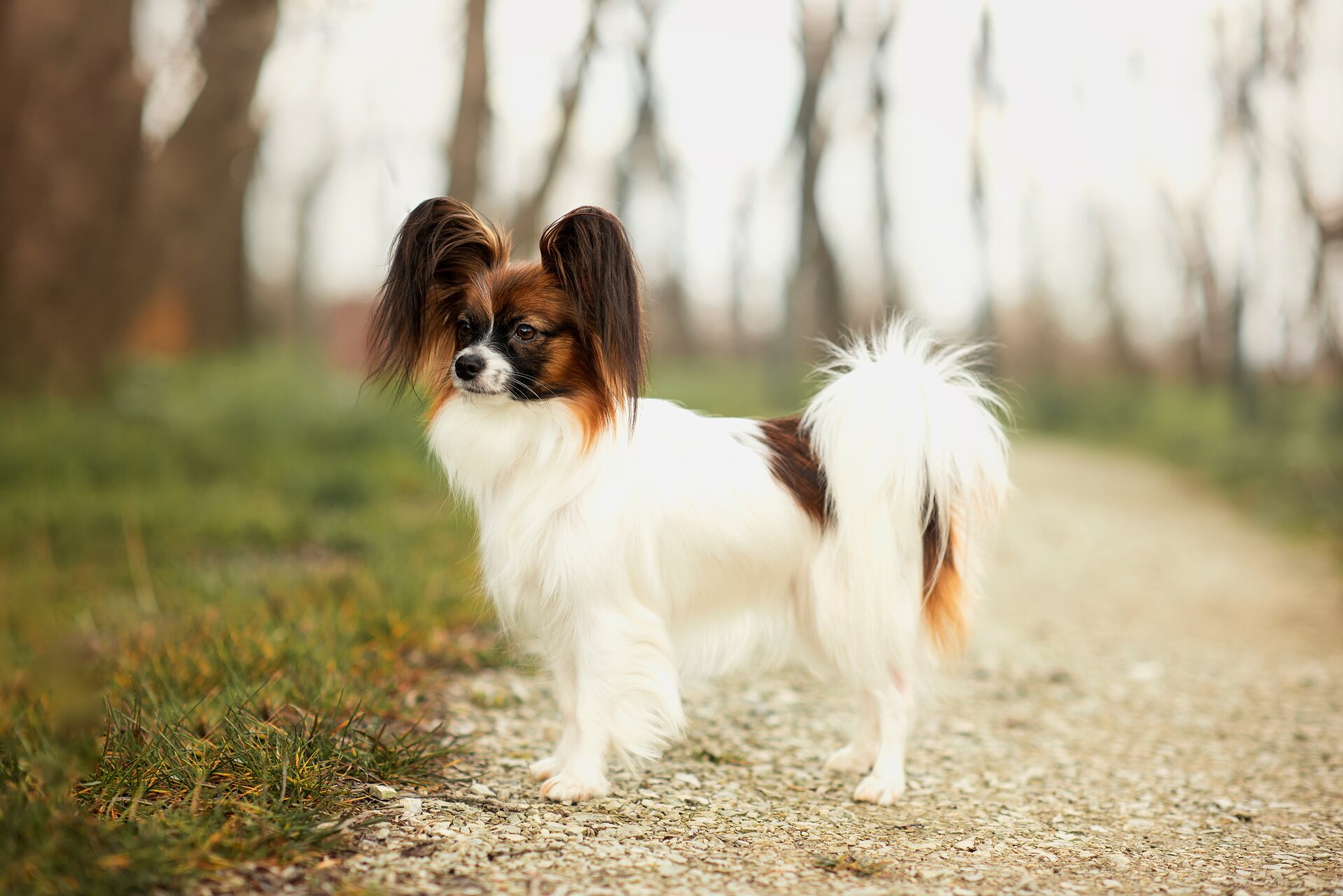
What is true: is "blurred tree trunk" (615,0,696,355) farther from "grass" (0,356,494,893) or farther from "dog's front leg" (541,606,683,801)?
"dog's front leg" (541,606,683,801)

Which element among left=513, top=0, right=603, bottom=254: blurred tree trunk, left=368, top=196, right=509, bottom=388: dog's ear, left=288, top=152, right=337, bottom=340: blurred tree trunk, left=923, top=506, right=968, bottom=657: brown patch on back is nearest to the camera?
left=368, top=196, right=509, bottom=388: dog's ear

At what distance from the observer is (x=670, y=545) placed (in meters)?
3.15

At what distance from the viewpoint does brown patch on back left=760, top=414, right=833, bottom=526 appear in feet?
10.8

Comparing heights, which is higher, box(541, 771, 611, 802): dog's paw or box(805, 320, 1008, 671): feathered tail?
box(805, 320, 1008, 671): feathered tail

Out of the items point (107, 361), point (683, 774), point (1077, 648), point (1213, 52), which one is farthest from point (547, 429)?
point (1213, 52)

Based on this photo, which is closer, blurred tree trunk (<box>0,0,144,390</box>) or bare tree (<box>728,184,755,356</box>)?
blurred tree trunk (<box>0,0,144,390</box>)

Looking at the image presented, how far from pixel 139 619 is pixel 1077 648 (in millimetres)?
4669

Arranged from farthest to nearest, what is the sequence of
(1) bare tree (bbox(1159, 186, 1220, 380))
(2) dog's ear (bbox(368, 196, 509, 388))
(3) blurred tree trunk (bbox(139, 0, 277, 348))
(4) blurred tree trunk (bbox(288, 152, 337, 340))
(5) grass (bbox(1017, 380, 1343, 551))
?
1. (4) blurred tree trunk (bbox(288, 152, 337, 340))
2. (1) bare tree (bbox(1159, 186, 1220, 380))
3. (3) blurred tree trunk (bbox(139, 0, 277, 348))
4. (5) grass (bbox(1017, 380, 1343, 551))
5. (2) dog's ear (bbox(368, 196, 509, 388))

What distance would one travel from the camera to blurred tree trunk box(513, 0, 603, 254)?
1238 cm

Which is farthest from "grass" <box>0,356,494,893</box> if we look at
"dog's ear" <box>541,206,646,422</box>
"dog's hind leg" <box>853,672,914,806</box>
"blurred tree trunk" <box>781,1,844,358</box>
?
"blurred tree trunk" <box>781,1,844,358</box>

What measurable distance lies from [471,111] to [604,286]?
794 centimetres

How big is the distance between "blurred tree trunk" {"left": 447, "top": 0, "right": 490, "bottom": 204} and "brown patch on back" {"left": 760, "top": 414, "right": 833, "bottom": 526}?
7244mm

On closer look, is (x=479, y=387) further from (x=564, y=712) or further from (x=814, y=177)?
(x=814, y=177)

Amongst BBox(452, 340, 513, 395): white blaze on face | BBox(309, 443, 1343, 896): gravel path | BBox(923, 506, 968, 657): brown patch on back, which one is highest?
BBox(452, 340, 513, 395): white blaze on face
